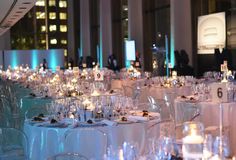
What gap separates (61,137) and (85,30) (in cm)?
2417

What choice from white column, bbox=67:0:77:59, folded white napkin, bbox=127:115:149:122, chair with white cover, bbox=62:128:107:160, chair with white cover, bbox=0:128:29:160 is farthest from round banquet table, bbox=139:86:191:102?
white column, bbox=67:0:77:59

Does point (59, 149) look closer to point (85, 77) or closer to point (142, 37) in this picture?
point (85, 77)

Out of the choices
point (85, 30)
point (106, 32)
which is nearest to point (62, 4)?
point (85, 30)

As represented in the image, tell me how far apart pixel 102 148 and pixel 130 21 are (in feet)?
54.5

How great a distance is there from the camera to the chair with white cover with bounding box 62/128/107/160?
525 cm

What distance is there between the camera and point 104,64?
2569cm

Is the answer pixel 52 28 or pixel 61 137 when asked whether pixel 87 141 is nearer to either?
pixel 61 137

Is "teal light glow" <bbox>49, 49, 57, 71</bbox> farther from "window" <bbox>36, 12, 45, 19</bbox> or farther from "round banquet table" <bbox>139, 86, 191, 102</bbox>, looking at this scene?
"round banquet table" <bbox>139, 86, 191, 102</bbox>

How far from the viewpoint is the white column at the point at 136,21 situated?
69.6 feet

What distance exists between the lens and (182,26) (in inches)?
689

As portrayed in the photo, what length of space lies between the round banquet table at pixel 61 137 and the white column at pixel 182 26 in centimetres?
1179

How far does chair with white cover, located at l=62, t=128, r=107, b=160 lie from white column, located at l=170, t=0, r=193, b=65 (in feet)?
40.6

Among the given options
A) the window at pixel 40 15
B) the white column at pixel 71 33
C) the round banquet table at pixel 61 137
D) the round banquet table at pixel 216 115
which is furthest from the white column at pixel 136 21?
the round banquet table at pixel 61 137

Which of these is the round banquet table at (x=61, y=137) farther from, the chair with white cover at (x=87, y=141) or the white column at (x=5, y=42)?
the white column at (x=5, y=42)
